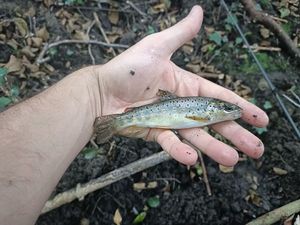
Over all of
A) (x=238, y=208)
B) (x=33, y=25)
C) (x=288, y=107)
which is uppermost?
(x=33, y=25)

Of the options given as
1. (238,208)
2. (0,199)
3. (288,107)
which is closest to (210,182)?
(238,208)

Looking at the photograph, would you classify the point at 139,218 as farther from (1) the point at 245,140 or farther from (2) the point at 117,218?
(1) the point at 245,140

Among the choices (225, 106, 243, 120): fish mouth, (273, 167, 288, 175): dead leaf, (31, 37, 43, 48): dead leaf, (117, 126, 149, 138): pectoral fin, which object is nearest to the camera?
(225, 106, 243, 120): fish mouth

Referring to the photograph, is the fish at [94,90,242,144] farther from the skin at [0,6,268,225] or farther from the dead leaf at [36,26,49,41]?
the dead leaf at [36,26,49,41]

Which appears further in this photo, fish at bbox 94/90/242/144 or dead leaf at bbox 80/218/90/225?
dead leaf at bbox 80/218/90/225

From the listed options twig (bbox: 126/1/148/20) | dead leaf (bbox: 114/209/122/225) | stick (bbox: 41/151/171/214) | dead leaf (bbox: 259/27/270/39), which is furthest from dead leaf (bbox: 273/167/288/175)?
twig (bbox: 126/1/148/20)

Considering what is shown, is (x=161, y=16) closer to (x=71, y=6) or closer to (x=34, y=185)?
(x=71, y=6)

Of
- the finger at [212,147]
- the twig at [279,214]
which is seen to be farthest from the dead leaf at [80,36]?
the twig at [279,214]
